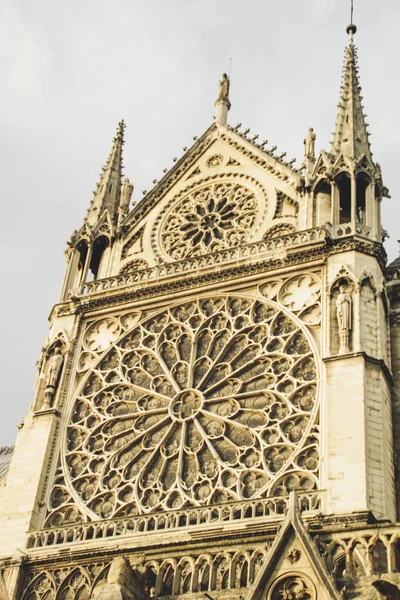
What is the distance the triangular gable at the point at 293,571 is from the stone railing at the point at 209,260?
7.24 metres

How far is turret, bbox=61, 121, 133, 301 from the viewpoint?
22734mm

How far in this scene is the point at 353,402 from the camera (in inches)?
674

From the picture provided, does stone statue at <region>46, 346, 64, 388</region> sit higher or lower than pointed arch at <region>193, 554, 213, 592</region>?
higher

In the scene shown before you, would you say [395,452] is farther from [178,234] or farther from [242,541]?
[178,234]

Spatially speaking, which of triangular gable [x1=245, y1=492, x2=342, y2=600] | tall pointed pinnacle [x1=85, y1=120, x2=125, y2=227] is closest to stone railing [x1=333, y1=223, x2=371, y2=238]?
tall pointed pinnacle [x1=85, y1=120, x2=125, y2=227]

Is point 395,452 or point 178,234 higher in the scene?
point 178,234

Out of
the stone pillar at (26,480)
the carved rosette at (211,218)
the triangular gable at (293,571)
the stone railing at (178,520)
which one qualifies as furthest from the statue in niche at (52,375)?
the triangular gable at (293,571)

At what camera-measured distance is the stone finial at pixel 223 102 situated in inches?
968

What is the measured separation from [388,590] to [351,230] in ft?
28.4

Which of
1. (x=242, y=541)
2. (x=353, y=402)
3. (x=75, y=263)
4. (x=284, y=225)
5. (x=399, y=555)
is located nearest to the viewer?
(x=399, y=555)

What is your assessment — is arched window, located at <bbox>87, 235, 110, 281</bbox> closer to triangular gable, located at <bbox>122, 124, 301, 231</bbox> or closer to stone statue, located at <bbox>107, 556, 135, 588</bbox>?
triangular gable, located at <bbox>122, 124, 301, 231</bbox>

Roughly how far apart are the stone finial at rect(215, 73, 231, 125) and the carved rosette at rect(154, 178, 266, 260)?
6.80ft

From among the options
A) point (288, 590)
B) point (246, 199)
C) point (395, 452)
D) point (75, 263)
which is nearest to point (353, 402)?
point (395, 452)

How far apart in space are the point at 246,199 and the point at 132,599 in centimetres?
1058
